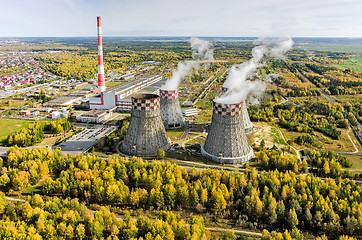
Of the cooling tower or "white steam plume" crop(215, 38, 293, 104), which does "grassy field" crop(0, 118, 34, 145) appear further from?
"white steam plume" crop(215, 38, 293, 104)

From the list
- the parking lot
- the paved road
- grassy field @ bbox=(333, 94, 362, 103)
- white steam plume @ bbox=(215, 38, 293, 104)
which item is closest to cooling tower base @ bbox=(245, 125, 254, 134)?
white steam plume @ bbox=(215, 38, 293, 104)

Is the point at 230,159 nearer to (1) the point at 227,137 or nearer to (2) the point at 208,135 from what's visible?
(1) the point at 227,137

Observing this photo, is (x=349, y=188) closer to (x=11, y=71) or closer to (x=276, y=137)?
(x=276, y=137)

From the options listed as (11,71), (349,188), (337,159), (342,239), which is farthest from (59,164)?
(11,71)

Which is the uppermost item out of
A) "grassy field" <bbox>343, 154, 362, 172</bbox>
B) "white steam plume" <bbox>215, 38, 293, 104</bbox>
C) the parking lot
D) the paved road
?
"white steam plume" <bbox>215, 38, 293, 104</bbox>

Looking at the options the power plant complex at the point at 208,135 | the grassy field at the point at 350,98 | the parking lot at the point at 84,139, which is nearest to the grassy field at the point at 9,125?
the parking lot at the point at 84,139

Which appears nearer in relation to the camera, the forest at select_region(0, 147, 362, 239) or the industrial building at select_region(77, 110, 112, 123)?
the forest at select_region(0, 147, 362, 239)

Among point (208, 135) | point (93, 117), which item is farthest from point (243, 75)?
point (93, 117)
